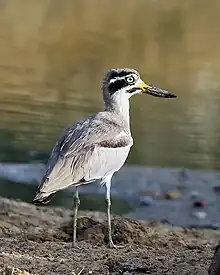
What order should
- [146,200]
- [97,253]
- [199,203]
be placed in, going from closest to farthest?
[97,253] → [199,203] → [146,200]

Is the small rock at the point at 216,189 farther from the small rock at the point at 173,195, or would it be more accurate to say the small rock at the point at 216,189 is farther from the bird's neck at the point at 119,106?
the bird's neck at the point at 119,106

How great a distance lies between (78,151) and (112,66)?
1453 centimetres

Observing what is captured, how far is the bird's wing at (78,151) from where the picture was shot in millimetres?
7199

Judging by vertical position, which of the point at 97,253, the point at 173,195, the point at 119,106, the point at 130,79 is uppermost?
the point at 130,79

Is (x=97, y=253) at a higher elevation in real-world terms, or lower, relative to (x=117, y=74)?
lower

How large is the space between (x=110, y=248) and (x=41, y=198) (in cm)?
78

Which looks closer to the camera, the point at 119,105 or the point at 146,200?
the point at 119,105

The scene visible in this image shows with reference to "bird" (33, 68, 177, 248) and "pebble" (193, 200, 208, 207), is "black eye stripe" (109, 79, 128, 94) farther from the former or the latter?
"pebble" (193, 200, 208, 207)

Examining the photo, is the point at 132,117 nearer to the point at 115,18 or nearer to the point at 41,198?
the point at 41,198

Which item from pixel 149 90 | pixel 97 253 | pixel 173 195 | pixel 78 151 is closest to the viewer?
pixel 97 253

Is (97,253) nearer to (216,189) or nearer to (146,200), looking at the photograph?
(146,200)

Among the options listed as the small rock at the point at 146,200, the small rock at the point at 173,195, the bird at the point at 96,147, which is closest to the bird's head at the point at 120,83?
the bird at the point at 96,147

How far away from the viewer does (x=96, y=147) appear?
759 centimetres

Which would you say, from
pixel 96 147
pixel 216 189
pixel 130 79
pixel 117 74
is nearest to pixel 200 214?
pixel 216 189
